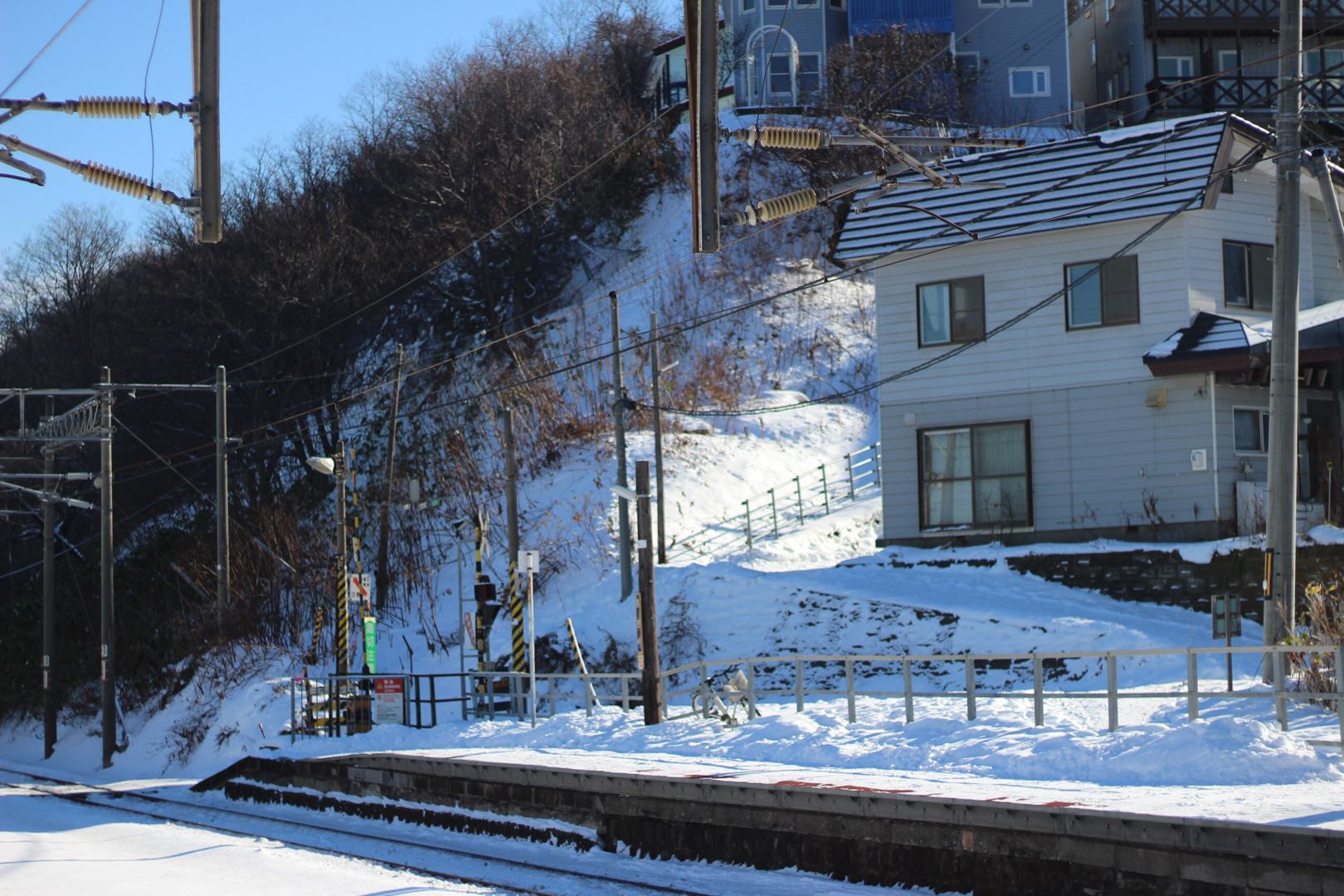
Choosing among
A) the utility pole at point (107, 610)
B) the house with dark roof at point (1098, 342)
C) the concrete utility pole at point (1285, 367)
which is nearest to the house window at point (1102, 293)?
the house with dark roof at point (1098, 342)

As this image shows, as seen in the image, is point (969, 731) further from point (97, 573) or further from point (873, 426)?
point (97, 573)

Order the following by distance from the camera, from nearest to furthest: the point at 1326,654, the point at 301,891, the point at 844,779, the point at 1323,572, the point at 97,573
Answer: the point at 301,891
the point at 844,779
the point at 1326,654
the point at 1323,572
the point at 97,573

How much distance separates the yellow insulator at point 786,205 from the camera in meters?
12.8

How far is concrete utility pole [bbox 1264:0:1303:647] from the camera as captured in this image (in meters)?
18.3

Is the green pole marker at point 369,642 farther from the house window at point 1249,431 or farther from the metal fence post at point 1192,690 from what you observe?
the metal fence post at point 1192,690

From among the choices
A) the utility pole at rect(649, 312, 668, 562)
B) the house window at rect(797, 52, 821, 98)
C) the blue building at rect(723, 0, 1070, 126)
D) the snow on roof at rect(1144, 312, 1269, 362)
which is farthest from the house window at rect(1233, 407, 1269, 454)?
the house window at rect(797, 52, 821, 98)

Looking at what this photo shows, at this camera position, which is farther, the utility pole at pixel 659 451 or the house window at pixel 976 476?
the utility pole at pixel 659 451

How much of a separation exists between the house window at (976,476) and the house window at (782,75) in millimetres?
30841

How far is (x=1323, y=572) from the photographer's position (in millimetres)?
25375

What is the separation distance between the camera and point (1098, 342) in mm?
30188

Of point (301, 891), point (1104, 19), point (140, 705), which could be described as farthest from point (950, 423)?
point (1104, 19)

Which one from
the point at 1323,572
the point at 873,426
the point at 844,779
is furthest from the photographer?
the point at 873,426

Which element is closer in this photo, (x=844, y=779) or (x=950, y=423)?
(x=844, y=779)

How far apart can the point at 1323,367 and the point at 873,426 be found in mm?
17834
